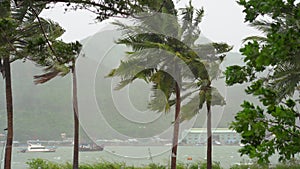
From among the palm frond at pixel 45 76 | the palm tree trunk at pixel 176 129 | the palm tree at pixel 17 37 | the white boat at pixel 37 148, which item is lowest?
the white boat at pixel 37 148

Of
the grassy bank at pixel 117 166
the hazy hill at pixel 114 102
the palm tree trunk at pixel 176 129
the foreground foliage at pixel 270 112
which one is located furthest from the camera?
the grassy bank at pixel 117 166

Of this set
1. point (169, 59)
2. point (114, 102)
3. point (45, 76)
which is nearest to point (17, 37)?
point (45, 76)

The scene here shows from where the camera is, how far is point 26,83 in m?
12.3

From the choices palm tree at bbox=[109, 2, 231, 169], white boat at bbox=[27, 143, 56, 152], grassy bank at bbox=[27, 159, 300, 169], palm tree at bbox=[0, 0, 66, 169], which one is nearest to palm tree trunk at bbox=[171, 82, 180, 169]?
palm tree at bbox=[109, 2, 231, 169]

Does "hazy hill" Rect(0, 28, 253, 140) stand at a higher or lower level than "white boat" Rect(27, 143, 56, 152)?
higher

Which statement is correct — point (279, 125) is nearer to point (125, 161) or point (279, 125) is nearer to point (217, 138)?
point (125, 161)

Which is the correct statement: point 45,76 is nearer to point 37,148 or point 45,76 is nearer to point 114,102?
point 114,102

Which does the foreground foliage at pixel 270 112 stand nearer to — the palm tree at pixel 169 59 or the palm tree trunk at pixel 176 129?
the palm tree at pixel 169 59

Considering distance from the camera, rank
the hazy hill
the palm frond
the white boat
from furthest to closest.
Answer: the white boat < the palm frond < the hazy hill

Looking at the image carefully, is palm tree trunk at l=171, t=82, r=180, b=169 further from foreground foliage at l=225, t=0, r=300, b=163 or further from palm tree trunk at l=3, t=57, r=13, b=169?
foreground foliage at l=225, t=0, r=300, b=163

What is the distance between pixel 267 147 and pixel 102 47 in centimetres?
603

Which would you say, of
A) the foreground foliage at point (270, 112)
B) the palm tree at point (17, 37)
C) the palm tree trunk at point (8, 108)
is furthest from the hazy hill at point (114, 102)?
the foreground foliage at point (270, 112)

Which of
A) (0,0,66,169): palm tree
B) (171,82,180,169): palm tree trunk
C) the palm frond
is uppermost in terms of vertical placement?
(0,0,66,169): palm tree

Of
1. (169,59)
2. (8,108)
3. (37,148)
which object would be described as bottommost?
(37,148)
